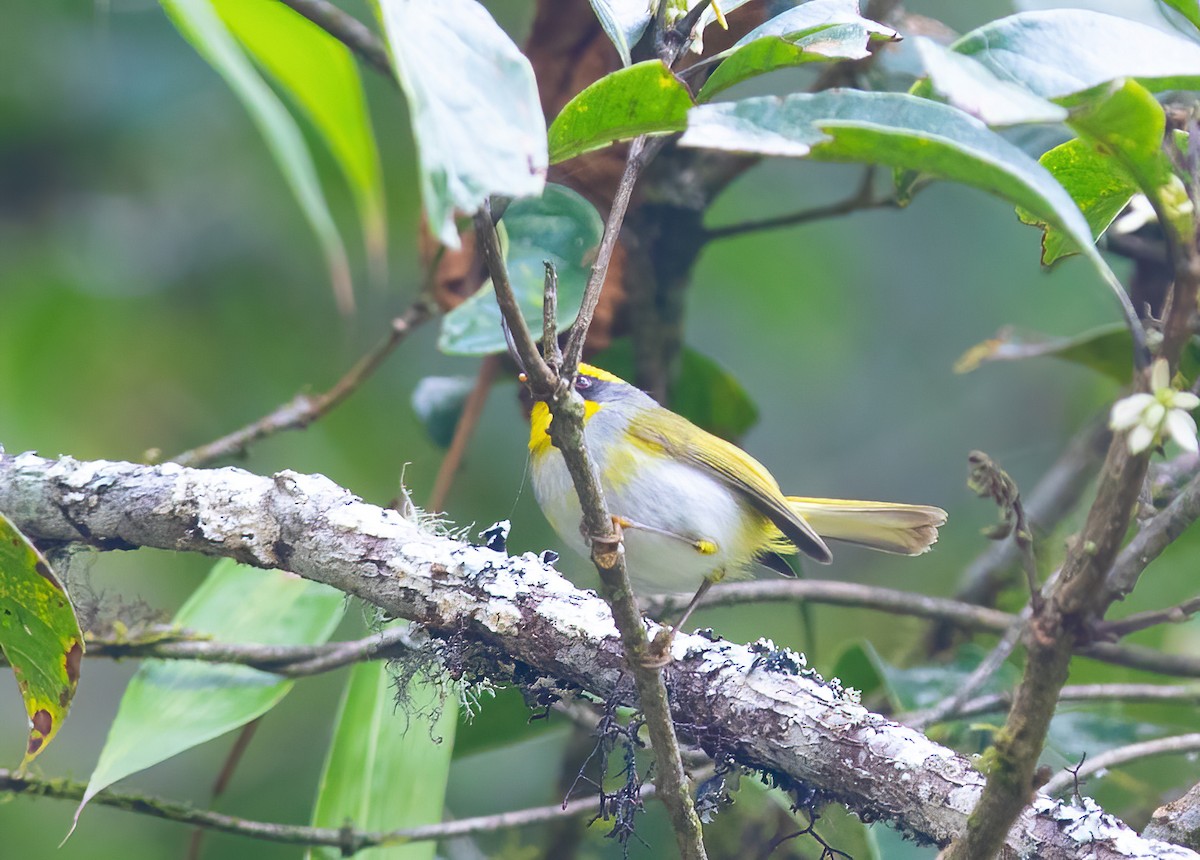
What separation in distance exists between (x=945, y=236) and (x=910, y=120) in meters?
2.92

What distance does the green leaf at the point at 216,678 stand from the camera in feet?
4.57

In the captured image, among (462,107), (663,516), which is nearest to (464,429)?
(663,516)

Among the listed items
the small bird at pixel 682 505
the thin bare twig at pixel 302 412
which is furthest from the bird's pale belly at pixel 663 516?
the thin bare twig at pixel 302 412

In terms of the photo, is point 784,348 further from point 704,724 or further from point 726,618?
point 704,724

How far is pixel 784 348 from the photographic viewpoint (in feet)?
→ 10.4

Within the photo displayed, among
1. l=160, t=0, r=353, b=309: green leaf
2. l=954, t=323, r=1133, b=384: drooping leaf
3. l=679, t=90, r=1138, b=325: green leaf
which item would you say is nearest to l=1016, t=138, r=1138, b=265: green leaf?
l=679, t=90, r=1138, b=325: green leaf

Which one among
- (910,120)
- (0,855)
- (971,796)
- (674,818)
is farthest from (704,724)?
(0,855)

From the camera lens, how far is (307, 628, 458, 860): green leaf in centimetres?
147

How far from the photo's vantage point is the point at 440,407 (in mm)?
2162

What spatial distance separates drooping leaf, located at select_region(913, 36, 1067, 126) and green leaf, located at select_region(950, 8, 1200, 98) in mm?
32

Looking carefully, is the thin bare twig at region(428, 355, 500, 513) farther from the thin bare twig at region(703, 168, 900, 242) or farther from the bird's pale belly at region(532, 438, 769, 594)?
the thin bare twig at region(703, 168, 900, 242)

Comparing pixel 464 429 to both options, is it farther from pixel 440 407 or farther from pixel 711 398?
pixel 711 398

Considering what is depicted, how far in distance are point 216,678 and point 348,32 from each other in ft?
3.91

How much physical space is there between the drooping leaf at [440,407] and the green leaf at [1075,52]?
158cm
